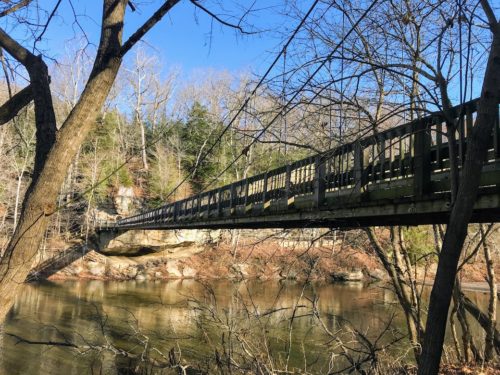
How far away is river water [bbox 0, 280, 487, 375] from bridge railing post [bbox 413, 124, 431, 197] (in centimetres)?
198

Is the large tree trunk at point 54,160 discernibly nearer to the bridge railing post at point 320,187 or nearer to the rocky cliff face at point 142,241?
the bridge railing post at point 320,187

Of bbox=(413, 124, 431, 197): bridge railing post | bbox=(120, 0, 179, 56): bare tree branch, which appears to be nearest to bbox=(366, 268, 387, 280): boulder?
bbox=(413, 124, 431, 197): bridge railing post

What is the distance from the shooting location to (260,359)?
6.10 m

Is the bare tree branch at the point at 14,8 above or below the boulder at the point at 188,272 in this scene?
above

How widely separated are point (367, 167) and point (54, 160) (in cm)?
358

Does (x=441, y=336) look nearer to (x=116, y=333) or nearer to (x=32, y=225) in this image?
(x=32, y=225)

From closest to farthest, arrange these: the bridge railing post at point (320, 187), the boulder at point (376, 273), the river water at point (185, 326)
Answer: the bridge railing post at point (320, 187)
the river water at point (185, 326)
the boulder at point (376, 273)

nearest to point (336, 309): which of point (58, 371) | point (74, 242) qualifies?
point (58, 371)

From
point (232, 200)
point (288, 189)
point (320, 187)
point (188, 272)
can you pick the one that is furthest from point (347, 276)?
point (320, 187)

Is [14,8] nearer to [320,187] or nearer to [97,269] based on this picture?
[320,187]

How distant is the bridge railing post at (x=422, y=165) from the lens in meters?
4.48

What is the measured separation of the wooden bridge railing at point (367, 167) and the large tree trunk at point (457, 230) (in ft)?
0.99

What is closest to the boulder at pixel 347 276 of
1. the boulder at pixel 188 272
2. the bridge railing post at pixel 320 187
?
the boulder at pixel 188 272

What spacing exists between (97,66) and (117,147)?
3954 cm
